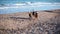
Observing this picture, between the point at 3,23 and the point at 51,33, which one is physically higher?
the point at 3,23

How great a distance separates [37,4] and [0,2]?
277 millimetres

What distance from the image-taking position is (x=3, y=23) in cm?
75

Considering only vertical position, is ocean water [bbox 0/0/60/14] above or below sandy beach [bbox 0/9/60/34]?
above

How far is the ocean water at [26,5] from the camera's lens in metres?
0.78

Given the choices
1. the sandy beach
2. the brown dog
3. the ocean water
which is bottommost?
the sandy beach

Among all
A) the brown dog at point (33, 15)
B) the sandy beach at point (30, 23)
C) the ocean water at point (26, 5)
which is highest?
the ocean water at point (26, 5)

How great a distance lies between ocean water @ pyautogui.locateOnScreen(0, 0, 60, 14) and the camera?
78cm

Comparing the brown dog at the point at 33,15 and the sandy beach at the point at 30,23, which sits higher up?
the brown dog at the point at 33,15

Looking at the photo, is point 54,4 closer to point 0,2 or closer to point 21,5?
point 21,5

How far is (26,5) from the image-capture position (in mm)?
828

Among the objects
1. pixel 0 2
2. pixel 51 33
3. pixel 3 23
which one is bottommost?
pixel 51 33

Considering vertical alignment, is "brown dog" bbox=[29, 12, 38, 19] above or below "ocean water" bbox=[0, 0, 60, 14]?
below

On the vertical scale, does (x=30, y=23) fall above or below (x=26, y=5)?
below

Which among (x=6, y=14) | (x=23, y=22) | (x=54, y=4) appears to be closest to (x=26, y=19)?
(x=23, y=22)
